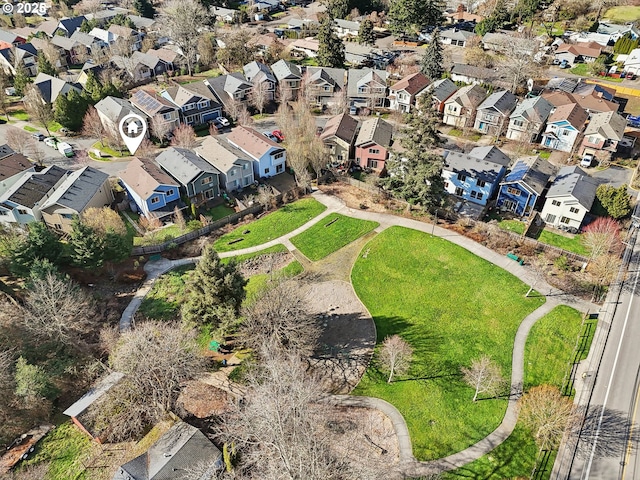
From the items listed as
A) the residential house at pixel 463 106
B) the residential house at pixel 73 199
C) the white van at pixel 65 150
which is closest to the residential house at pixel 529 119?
the residential house at pixel 463 106

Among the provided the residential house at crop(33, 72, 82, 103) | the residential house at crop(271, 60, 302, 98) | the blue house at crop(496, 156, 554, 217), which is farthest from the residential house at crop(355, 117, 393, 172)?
the residential house at crop(33, 72, 82, 103)

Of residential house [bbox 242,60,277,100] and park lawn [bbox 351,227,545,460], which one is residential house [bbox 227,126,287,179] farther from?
park lawn [bbox 351,227,545,460]

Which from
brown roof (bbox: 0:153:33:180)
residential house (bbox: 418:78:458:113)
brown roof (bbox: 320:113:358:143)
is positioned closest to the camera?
brown roof (bbox: 0:153:33:180)

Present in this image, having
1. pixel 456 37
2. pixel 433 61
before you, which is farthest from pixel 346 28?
pixel 433 61

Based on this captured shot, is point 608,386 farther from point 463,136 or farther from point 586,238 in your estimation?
point 463,136

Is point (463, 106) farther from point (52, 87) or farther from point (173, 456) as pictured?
point (52, 87)

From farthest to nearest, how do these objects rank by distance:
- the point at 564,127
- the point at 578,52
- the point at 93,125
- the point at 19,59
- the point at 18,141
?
the point at 19,59 < the point at 578,52 < the point at 93,125 < the point at 564,127 < the point at 18,141
